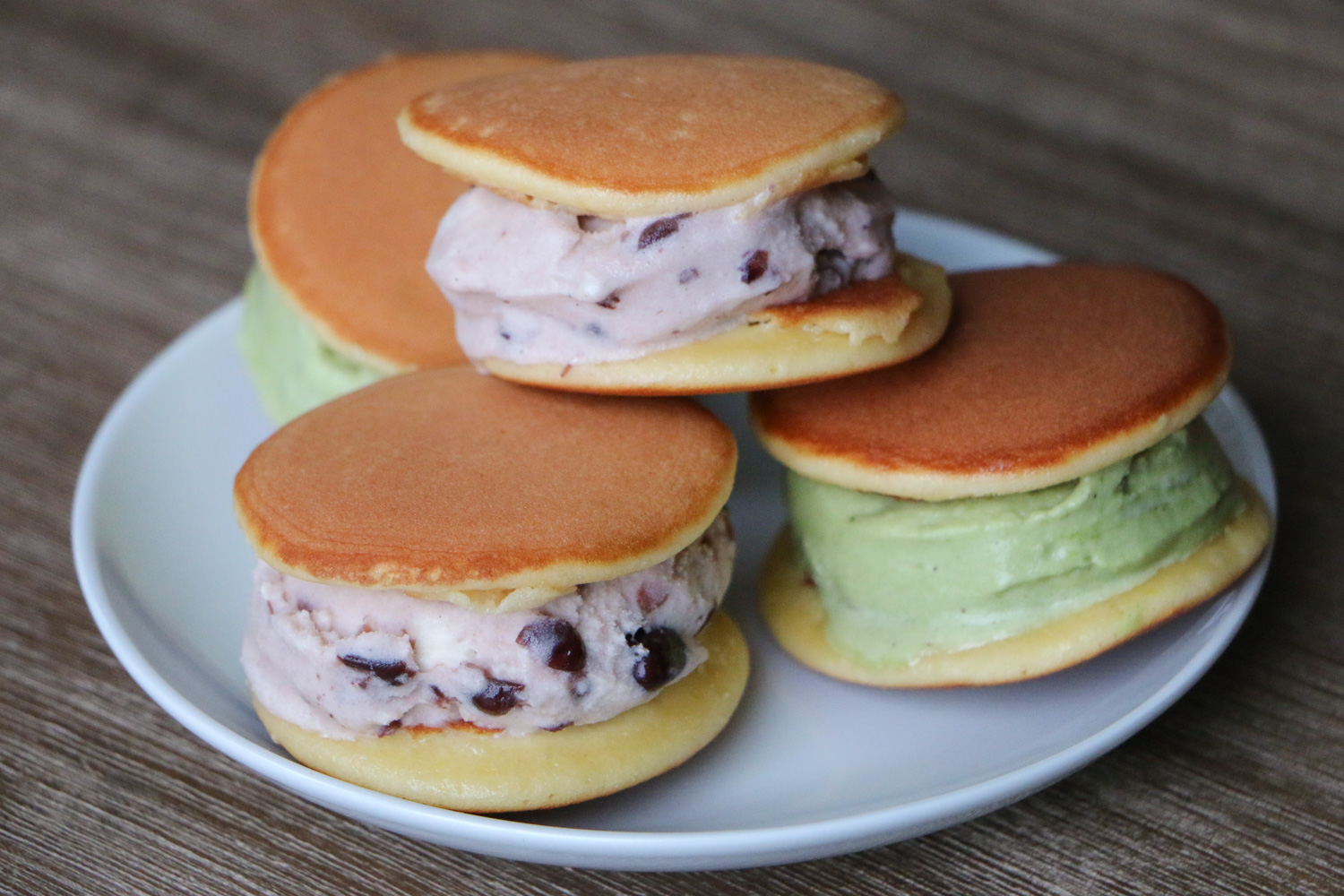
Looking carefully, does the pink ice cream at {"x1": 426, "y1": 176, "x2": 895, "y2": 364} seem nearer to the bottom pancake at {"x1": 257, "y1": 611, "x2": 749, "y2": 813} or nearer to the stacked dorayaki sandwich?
the stacked dorayaki sandwich

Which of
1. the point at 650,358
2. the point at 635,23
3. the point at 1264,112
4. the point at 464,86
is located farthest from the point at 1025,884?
the point at 635,23

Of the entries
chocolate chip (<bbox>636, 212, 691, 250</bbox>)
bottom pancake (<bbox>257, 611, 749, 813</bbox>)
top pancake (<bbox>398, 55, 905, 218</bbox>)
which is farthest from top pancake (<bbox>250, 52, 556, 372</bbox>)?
bottom pancake (<bbox>257, 611, 749, 813</bbox>)

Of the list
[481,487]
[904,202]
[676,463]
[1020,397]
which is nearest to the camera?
[481,487]

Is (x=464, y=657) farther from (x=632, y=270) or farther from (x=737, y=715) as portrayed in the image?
(x=632, y=270)

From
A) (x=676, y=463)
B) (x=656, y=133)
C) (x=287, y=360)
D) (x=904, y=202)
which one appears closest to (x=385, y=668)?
(x=676, y=463)

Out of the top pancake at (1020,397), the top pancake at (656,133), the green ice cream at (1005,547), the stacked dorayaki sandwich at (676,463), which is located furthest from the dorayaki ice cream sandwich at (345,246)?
the green ice cream at (1005,547)

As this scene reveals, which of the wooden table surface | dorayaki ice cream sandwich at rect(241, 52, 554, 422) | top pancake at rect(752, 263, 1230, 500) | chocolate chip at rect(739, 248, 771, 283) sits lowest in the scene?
the wooden table surface

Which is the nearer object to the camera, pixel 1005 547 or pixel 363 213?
pixel 1005 547
